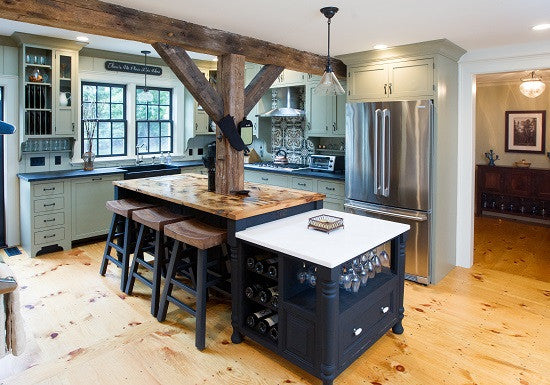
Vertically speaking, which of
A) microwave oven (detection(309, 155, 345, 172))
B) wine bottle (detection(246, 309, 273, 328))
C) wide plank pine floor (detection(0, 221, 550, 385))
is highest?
microwave oven (detection(309, 155, 345, 172))

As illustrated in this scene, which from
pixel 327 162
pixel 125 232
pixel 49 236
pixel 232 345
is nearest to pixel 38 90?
pixel 49 236

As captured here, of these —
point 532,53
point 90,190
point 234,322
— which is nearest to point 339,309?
point 234,322

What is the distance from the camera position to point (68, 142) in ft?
17.7

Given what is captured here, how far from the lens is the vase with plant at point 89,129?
5562 mm

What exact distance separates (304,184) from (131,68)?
3037mm

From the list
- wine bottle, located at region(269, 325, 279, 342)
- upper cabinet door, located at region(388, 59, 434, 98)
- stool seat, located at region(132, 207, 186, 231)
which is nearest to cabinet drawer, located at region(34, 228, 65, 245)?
stool seat, located at region(132, 207, 186, 231)

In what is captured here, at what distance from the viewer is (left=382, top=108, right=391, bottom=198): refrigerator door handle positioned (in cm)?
421

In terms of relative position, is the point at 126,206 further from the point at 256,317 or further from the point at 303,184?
the point at 303,184

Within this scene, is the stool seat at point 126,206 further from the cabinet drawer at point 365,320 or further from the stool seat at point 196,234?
the cabinet drawer at point 365,320

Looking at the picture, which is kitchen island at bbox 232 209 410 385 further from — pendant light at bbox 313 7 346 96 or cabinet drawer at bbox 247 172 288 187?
cabinet drawer at bbox 247 172 288 187

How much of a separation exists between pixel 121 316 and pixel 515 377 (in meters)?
2.90

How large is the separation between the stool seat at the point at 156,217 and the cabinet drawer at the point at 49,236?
1849 mm

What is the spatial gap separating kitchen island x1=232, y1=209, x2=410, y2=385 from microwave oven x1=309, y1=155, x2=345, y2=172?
2.38 metres

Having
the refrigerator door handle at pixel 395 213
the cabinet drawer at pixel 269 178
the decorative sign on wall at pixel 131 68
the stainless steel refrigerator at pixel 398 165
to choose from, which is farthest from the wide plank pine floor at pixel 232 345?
the decorative sign on wall at pixel 131 68
